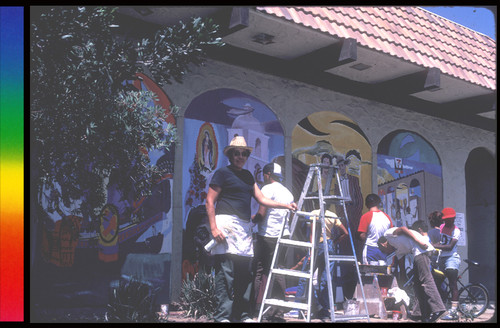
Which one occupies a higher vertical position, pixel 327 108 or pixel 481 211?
pixel 327 108

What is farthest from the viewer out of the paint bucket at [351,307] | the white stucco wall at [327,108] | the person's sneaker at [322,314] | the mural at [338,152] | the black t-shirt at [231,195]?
the mural at [338,152]

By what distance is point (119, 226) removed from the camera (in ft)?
30.5

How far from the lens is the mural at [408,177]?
1393cm

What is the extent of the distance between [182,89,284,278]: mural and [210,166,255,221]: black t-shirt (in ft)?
10.8

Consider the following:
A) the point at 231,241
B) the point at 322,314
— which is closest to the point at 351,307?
the point at 322,314

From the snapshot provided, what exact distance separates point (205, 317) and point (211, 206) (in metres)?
2.39

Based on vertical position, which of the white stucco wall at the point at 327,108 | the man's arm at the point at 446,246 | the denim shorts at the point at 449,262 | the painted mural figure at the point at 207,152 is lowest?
the denim shorts at the point at 449,262

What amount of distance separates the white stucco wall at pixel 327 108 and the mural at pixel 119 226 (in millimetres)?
218

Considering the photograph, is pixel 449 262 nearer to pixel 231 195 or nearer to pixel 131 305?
pixel 231 195

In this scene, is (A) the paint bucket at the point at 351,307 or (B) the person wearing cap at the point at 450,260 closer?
(A) the paint bucket at the point at 351,307

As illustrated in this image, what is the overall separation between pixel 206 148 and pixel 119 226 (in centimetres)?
209

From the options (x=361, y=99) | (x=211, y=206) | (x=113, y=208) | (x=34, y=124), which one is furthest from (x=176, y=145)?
(x=361, y=99)

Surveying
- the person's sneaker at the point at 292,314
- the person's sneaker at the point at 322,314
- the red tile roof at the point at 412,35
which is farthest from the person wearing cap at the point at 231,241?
the red tile roof at the point at 412,35

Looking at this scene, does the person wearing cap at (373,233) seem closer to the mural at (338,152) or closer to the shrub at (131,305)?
the mural at (338,152)
